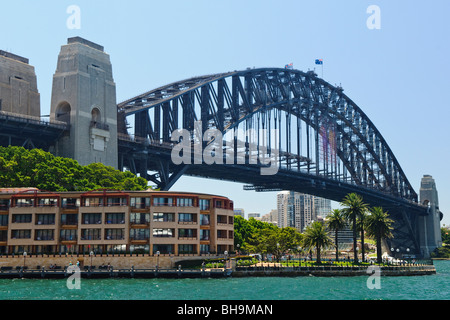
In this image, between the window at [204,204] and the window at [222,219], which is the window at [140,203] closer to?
the window at [204,204]

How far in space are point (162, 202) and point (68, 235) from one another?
14.7 metres

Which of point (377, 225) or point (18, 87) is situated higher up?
point (18, 87)

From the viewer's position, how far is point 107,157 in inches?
4451

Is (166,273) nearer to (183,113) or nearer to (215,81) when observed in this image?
(183,113)

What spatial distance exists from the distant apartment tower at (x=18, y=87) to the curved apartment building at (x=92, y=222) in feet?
82.5

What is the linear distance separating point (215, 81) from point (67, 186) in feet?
183

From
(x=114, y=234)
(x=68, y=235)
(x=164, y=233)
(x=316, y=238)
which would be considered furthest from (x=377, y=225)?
(x=68, y=235)

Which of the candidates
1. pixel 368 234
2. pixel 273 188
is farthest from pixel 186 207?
pixel 273 188

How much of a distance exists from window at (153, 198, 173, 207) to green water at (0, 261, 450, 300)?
1418cm

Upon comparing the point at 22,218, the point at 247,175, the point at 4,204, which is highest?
the point at 247,175

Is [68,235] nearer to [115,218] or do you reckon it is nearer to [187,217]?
[115,218]

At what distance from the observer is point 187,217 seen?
3755 inches

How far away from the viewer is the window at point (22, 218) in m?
93.2

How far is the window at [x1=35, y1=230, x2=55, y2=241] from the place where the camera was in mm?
92812
